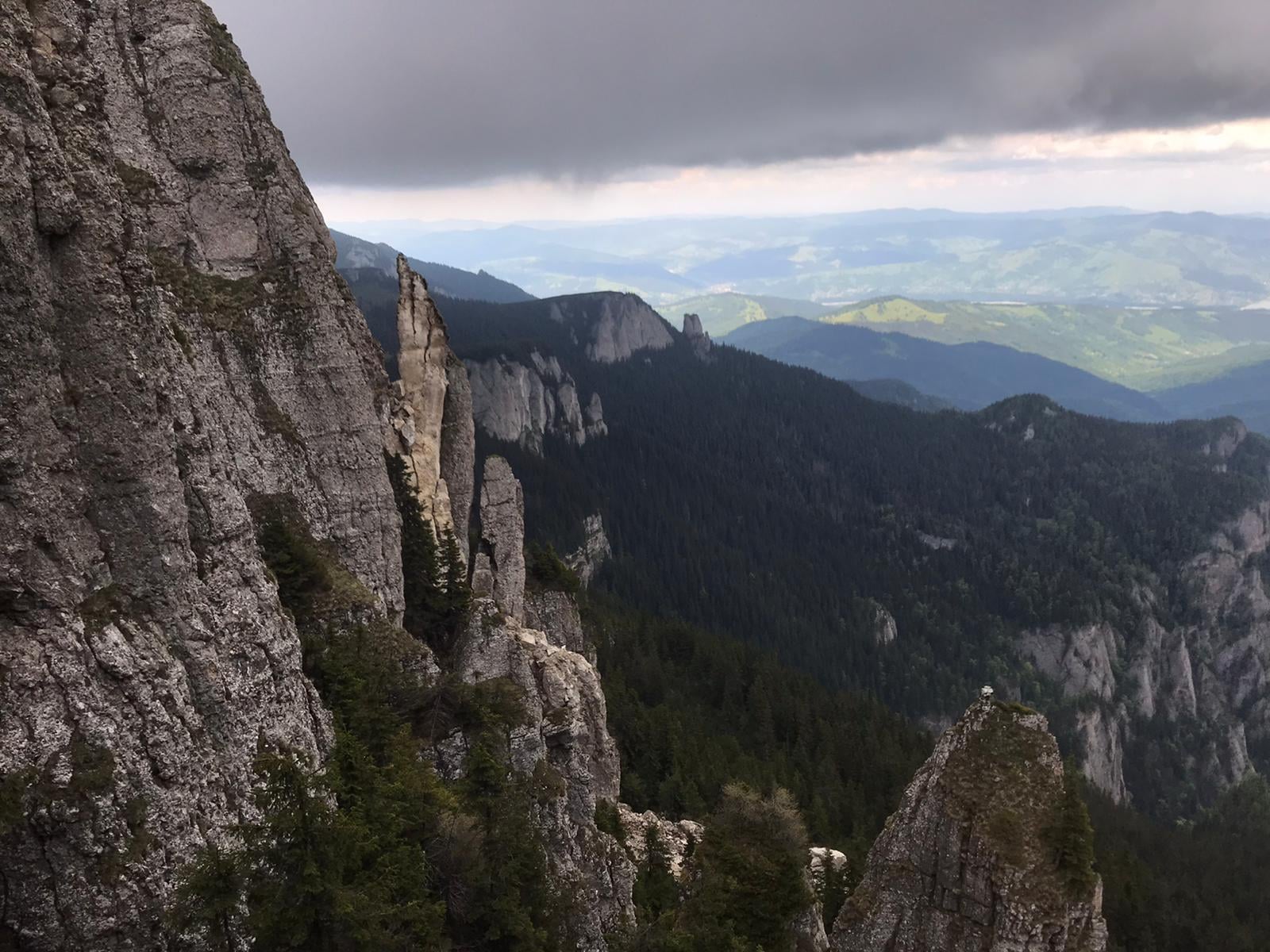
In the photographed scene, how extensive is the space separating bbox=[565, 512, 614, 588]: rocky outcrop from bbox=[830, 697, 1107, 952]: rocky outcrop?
115 meters

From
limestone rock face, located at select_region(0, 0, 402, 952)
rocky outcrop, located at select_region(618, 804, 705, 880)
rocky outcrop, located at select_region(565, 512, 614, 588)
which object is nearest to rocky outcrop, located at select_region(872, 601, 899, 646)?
rocky outcrop, located at select_region(565, 512, 614, 588)

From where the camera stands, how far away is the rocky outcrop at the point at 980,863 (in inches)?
1032

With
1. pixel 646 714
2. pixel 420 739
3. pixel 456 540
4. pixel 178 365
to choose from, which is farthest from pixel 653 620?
pixel 178 365

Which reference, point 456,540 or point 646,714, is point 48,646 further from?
point 646,714

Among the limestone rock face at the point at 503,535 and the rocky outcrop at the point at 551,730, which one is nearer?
the rocky outcrop at the point at 551,730

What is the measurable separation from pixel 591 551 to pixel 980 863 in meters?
136

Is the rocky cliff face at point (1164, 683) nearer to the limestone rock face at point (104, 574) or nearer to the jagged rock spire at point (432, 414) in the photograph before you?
the jagged rock spire at point (432, 414)

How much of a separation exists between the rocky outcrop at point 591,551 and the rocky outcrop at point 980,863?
115375mm

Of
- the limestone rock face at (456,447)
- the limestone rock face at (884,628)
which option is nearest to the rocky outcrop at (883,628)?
the limestone rock face at (884,628)

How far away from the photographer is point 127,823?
17156mm

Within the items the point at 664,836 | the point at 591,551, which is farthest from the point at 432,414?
the point at 591,551

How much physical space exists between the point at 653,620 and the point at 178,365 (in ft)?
296

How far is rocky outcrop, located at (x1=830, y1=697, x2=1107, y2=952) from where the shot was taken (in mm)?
26203

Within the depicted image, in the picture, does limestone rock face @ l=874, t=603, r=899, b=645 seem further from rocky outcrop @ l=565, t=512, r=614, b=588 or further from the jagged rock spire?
the jagged rock spire
